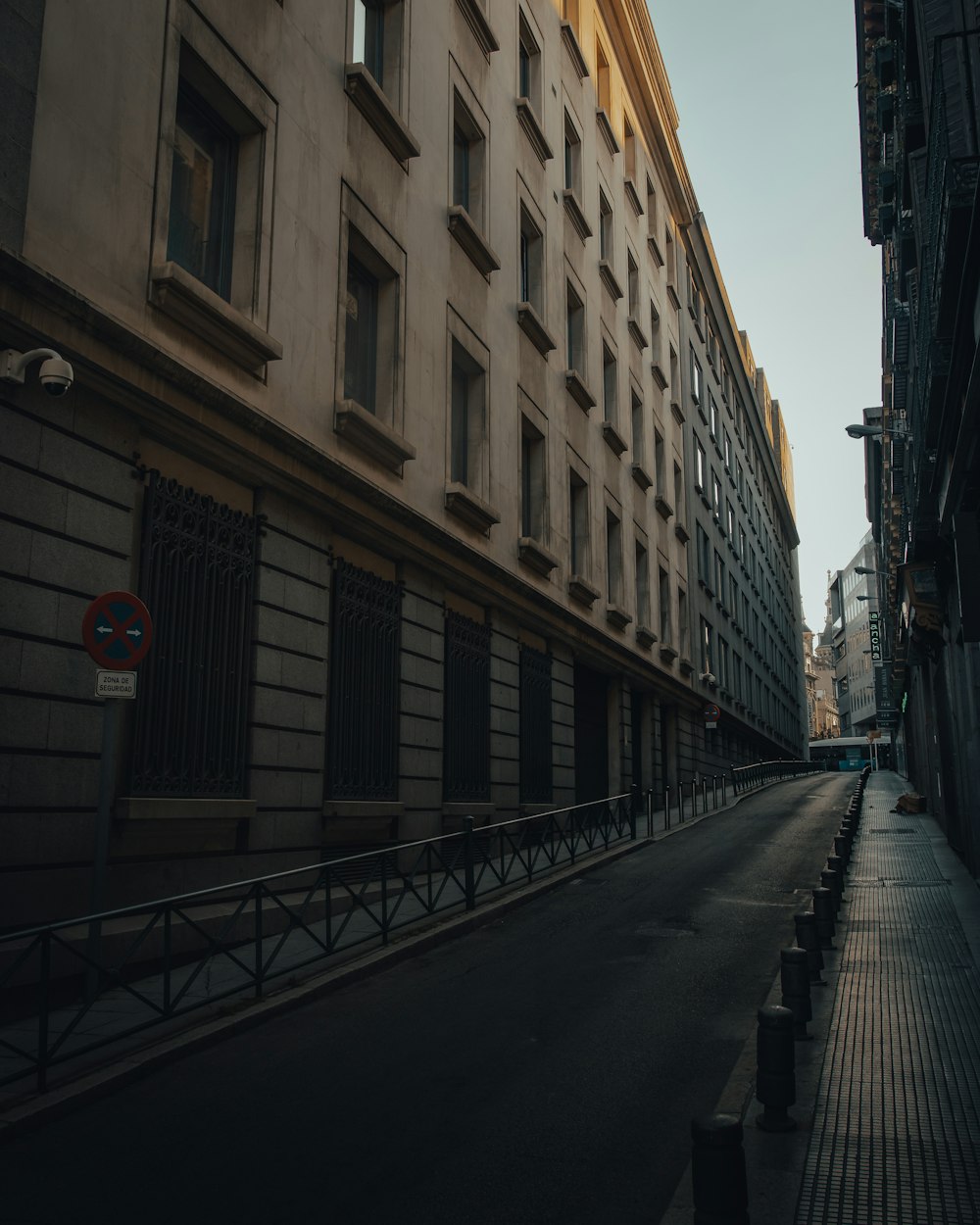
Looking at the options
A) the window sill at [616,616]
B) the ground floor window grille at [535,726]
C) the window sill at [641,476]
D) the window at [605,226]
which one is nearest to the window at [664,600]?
the window sill at [641,476]

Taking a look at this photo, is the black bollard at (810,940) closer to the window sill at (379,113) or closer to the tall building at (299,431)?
the tall building at (299,431)

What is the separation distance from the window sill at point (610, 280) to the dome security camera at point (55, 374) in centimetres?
2148

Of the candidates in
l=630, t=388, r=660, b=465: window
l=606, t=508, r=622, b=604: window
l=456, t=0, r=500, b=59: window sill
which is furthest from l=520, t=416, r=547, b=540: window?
l=630, t=388, r=660, b=465: window

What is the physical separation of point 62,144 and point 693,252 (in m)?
37.9

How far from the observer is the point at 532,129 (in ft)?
71.6

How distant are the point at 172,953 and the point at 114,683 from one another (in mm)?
2584

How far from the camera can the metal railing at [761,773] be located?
125ft

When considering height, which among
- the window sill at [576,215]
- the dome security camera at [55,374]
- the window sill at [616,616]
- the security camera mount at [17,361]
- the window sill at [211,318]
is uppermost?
the window sill at [576,215]

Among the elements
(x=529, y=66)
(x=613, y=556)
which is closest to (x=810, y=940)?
(x=613, y=556)

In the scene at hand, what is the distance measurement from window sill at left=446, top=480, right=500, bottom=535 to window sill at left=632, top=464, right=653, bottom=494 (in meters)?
12.3

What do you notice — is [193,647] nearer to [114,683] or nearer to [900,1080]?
[114,683]

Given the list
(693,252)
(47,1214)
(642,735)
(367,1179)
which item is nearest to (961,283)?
(367,1179)

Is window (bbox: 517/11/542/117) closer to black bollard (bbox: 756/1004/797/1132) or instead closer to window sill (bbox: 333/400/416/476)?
window sill (bbox: 333/400/416/476)

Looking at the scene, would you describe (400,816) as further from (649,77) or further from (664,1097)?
(649,77)
